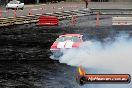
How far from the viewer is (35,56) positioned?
24.2 meters

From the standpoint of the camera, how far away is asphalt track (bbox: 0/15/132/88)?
1743cm

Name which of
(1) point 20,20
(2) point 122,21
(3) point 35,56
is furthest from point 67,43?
(1) point 20,20

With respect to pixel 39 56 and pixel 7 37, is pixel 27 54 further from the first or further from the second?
pixel 7 37

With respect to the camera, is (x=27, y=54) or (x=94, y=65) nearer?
(x=94, y=65)

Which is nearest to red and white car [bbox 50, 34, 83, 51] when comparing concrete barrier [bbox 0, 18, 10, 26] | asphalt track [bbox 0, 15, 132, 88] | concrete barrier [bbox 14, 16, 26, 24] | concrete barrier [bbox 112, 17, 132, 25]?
asphalt track [bbox 0, 15, 132, 88]

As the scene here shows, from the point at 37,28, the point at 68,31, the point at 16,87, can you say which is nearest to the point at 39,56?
the point at 16,87

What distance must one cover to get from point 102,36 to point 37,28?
8.89 meters

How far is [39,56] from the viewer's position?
2423cm

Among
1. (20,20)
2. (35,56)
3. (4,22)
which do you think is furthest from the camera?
(20,20)

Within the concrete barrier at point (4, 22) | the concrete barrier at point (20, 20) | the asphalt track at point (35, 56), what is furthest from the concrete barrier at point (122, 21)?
the concrete barrier at point (4, 22)

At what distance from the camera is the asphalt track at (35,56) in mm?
17427

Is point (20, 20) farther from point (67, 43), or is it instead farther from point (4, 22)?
point (67, 43)

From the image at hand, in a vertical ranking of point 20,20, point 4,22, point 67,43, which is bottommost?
point 20,20

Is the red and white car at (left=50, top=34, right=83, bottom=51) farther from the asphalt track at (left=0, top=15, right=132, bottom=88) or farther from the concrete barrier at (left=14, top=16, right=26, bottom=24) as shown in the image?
the concrete barrier at (left=14, top=16, right=26, bottom=24)
